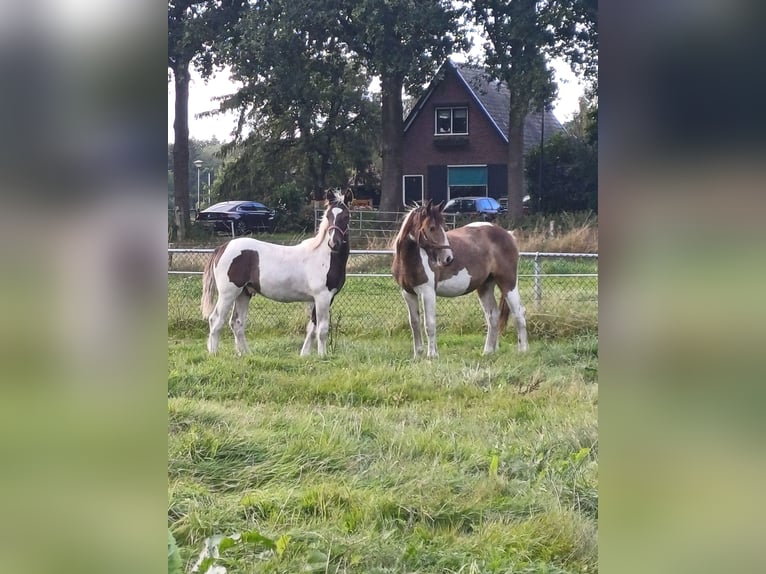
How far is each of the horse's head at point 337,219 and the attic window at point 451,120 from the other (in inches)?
22.6

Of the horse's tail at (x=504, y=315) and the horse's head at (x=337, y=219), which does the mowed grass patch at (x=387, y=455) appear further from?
the horse's head at (x=337, y=219)

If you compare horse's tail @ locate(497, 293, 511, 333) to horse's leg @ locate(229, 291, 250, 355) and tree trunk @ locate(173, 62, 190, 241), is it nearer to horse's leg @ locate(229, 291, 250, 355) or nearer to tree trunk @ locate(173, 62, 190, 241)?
horse's leg @ locate(229, 291, 250, 355)

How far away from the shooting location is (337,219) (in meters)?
3.77

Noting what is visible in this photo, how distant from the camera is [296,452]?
3180 millimetres

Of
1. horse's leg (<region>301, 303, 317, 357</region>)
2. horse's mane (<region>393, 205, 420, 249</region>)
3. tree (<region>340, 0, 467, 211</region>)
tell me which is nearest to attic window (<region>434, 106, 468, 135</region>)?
tree (<region>340, 0, 467, 211</region>)

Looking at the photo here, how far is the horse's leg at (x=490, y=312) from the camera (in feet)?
A: 13.6

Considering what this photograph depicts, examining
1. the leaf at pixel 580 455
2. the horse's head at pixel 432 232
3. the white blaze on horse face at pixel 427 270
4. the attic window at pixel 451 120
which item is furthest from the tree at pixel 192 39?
the leaf at pixel 580 455

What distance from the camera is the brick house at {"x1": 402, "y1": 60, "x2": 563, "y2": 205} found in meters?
3.31

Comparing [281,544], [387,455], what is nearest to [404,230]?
[387,455]

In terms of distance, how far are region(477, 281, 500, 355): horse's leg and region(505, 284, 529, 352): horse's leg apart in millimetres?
97
